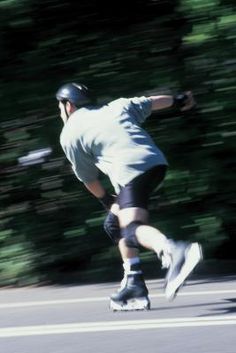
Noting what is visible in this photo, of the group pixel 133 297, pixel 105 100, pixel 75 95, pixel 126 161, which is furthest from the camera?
pixel 105 100

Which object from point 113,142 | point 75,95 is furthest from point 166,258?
point 75,95

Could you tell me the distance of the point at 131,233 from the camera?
20.7 feet

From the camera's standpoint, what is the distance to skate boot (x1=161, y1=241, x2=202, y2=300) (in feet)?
Result: 19.5

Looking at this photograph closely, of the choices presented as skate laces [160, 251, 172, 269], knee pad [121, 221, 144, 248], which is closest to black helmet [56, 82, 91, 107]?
knee pad [121, 221, 144, 248]

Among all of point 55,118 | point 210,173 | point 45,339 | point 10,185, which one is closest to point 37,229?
point 10,185

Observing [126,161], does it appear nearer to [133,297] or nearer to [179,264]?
[179,264]

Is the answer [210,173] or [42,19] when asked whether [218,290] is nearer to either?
[210,173]

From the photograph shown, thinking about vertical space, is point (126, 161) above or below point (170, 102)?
below

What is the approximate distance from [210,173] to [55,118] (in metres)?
1.47

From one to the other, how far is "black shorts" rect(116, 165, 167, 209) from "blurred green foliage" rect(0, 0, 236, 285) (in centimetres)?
144

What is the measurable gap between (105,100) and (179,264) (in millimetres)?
2235

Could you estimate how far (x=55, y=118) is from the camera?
7.77 metres

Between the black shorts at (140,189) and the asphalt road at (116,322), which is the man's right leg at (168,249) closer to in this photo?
the black shorts at (140,189)

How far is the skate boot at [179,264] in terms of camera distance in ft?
19.5
